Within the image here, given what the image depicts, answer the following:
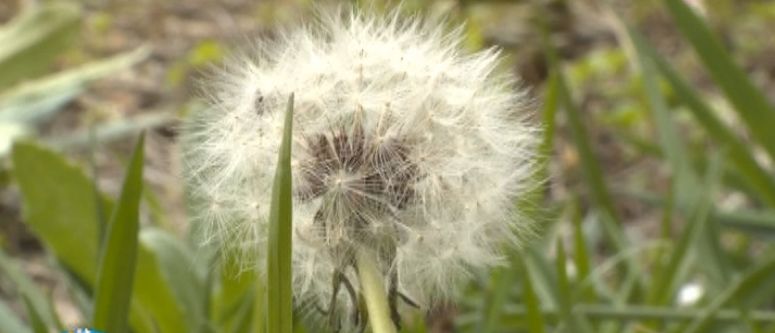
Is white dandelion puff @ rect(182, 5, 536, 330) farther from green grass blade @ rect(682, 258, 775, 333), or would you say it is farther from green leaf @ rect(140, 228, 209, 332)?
green leaf @ rect(140, 228, 209, 332)

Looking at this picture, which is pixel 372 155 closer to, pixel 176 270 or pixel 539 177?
pixel 539 177

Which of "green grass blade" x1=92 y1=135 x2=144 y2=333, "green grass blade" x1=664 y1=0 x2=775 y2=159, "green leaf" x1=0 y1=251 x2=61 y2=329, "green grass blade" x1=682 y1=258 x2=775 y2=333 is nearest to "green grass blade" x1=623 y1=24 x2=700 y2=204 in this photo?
"green grass blade" x1=664 y1=0 x2=775 y2=159

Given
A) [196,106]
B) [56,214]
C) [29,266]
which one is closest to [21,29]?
[29,266]

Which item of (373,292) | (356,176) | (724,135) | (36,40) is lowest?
(373,292)

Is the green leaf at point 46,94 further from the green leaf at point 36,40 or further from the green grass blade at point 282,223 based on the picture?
the green grass blade at point 282,223

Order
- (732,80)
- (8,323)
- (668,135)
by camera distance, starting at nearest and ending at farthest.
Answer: (8,323) < (732,80) < (668,135)

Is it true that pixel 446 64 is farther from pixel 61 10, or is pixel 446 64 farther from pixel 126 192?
pixel 61 10

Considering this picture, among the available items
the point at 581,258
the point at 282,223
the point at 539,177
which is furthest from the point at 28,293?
the point at 581,258
